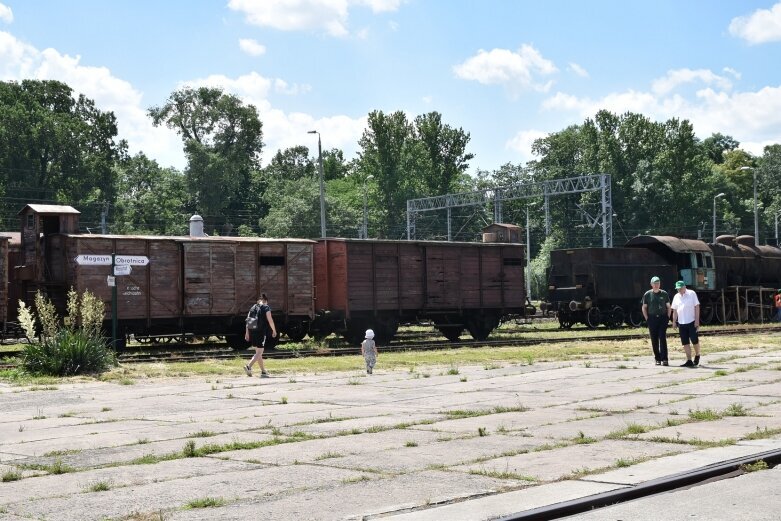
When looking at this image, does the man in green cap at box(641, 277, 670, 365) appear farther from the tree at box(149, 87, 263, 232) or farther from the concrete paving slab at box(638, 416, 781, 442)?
the tree at box(149, 87, 263, 232)

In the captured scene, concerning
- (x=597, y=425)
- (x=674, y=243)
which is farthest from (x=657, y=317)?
(x=674, y=243)

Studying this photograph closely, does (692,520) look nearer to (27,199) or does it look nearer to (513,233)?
(513,233)

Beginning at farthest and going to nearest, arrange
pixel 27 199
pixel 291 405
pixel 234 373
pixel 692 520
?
pixel 27 199 < pixel 234 373 < pixel 291 405 < pixel 692 520

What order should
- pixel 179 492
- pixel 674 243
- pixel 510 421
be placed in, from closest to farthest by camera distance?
pixel 179 492 < pixel 510 421 < pixel 674 243

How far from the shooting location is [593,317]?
37844 mm

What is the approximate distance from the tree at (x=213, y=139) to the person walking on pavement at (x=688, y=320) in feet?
210

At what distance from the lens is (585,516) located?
644 cm

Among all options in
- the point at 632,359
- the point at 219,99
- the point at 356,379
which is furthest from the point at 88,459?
the point at 219,99

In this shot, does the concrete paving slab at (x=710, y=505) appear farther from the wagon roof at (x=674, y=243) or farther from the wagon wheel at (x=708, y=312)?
the wagon wheel at (x=708, y=312)

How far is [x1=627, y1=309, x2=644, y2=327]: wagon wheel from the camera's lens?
38812 millimetres

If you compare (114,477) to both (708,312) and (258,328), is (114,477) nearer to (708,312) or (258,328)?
(258,328)

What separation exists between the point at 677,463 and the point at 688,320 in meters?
10.8

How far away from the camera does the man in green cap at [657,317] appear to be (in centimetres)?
1864

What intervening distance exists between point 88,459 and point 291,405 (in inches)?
177
